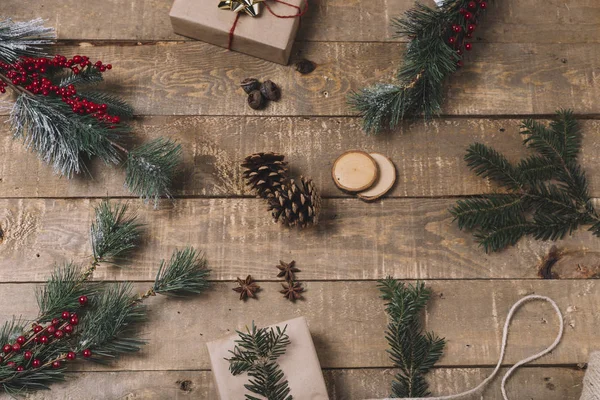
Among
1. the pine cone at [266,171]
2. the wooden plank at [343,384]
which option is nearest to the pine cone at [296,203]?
the pine cone at [266,171]

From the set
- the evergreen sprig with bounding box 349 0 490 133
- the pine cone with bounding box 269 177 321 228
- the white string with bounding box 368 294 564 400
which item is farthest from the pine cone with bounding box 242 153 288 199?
the white string with bounding box 368 294 564 400

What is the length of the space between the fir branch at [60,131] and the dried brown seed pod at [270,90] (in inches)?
13.6

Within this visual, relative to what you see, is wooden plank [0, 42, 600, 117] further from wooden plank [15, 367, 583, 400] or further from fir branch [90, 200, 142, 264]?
wooden plank [15, 367, 583, 400]

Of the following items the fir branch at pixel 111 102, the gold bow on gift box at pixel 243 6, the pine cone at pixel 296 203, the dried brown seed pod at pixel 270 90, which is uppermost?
the gold bow on gift box at pixel 243 6

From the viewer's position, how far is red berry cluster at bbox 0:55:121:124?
1.26m

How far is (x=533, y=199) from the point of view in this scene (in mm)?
1310

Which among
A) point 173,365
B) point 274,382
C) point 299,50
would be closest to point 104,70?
point 299,50

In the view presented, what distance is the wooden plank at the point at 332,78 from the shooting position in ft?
4.56

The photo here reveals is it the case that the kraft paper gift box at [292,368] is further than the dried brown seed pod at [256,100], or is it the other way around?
the dried brown seed pod at [256,100]

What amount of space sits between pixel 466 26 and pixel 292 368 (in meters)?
0.83

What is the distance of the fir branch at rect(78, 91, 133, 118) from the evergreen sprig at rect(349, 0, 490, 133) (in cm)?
52

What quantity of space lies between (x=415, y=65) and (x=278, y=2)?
1.12 ft

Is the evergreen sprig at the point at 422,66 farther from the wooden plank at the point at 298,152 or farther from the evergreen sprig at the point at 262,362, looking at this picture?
the evergreen sprig at the point at 262,362

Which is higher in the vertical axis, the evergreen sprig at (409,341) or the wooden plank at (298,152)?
the wooden plank at (298,152)
